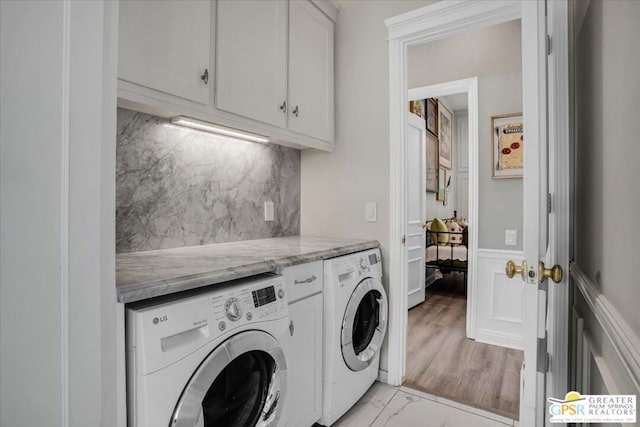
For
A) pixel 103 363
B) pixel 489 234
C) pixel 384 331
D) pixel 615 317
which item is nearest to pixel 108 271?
pixel 103 363

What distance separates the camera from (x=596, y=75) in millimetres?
1021

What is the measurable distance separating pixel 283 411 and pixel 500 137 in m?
2.73

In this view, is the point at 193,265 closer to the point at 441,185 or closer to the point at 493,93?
the point at 493,93

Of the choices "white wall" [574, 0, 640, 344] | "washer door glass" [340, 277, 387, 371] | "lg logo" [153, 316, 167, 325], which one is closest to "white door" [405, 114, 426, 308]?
"washer door glass" [340, 277, 387, 371]

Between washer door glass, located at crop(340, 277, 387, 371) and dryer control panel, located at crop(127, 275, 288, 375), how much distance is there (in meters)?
0.60

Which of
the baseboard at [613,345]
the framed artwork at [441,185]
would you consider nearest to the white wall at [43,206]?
the baseboard at [613,345]

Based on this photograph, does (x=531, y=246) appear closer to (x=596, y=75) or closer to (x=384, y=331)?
A: (x=596, y=75)

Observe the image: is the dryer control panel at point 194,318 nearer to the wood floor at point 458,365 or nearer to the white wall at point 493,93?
the wood floor at point 458,365

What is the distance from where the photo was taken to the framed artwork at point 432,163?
4.63 meters

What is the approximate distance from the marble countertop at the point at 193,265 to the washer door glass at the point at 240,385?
0.23m

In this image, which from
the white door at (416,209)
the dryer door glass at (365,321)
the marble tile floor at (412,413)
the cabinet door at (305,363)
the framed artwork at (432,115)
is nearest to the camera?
the cabinet door at (305,363)

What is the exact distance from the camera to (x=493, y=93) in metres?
2.90

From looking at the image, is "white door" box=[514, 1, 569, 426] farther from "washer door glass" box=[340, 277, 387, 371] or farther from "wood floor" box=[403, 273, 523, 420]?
"wood floor" box=[403, 273, 523, 420]

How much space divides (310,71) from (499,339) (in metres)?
2.63
